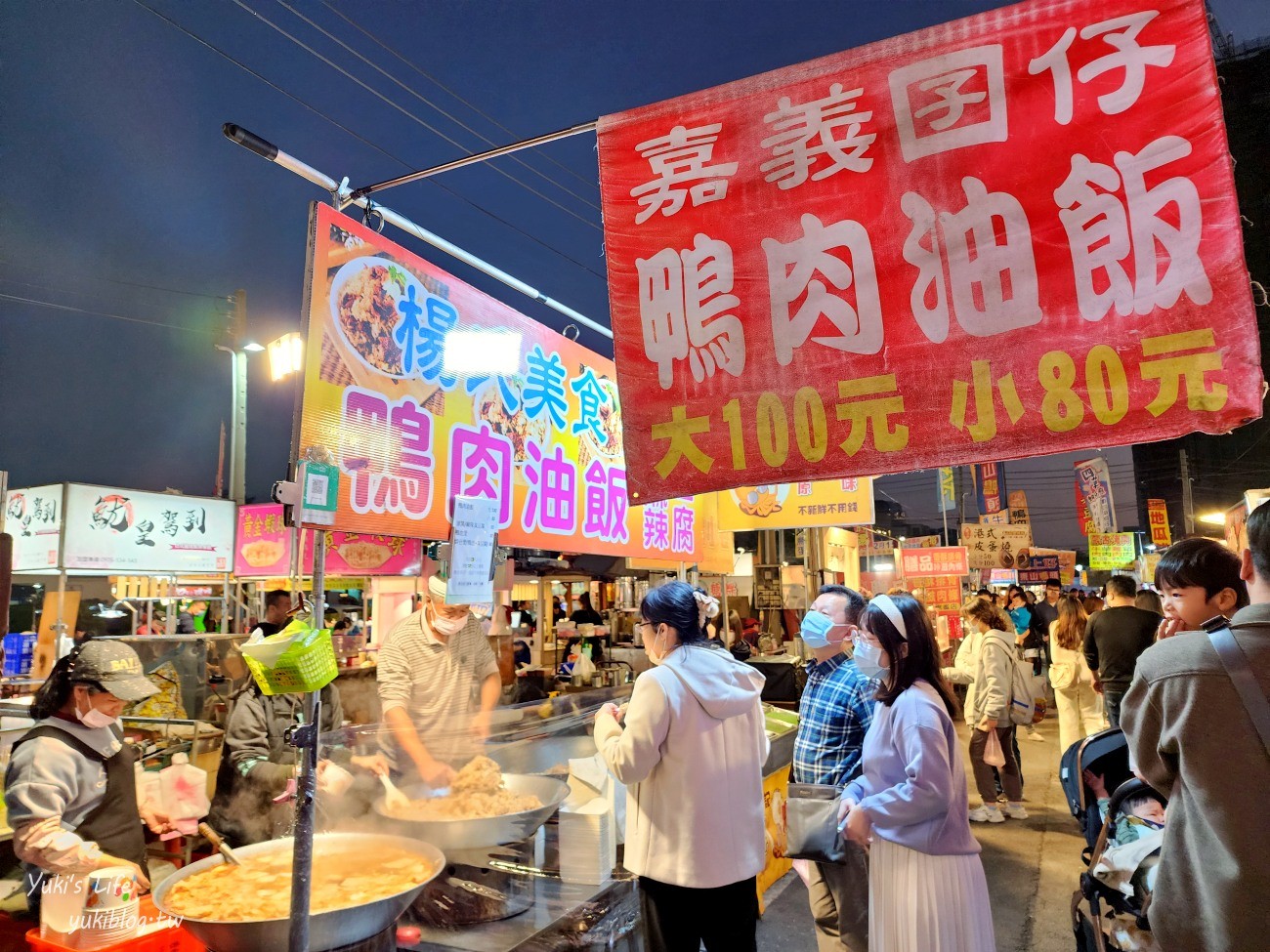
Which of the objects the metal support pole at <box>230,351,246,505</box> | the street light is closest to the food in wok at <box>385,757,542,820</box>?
the street light

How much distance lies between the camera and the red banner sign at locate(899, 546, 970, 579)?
1534 cm

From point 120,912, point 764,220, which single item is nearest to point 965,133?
point 764,220

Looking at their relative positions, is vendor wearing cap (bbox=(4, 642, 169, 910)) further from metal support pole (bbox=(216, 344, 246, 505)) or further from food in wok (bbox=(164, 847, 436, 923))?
metal support pole (bbox=(216, 344, 246, 505))

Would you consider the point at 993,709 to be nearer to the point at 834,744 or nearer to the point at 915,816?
the point at 834,744

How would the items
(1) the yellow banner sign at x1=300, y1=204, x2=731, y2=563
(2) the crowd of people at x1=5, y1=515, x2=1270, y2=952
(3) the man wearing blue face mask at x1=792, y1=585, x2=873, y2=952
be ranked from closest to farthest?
(2) the crowd of people at x1=5, y1=515, x2=1270, y2=952, (1) the yellow banner sign at x1=300, y1=204, x2=731, y2=563, (3) the man wearing blue face mask at x1=792, y1=585, x2=873, y2=952

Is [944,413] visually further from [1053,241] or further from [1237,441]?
[1237,441]

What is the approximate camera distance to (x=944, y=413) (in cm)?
225

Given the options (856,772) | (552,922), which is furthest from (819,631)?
(552,922)

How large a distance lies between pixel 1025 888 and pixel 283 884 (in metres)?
5.49

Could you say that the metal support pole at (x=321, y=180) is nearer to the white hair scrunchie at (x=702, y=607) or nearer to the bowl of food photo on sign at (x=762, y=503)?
the white hair scrunchie at (x=702, y=607)

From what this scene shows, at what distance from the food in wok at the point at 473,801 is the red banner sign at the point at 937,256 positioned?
172 centimetres

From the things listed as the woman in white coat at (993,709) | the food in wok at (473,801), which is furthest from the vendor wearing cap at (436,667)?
the woman in white coat at (993,709)

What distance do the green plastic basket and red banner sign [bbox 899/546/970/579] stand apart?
1486cm

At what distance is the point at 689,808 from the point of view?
3131mm
